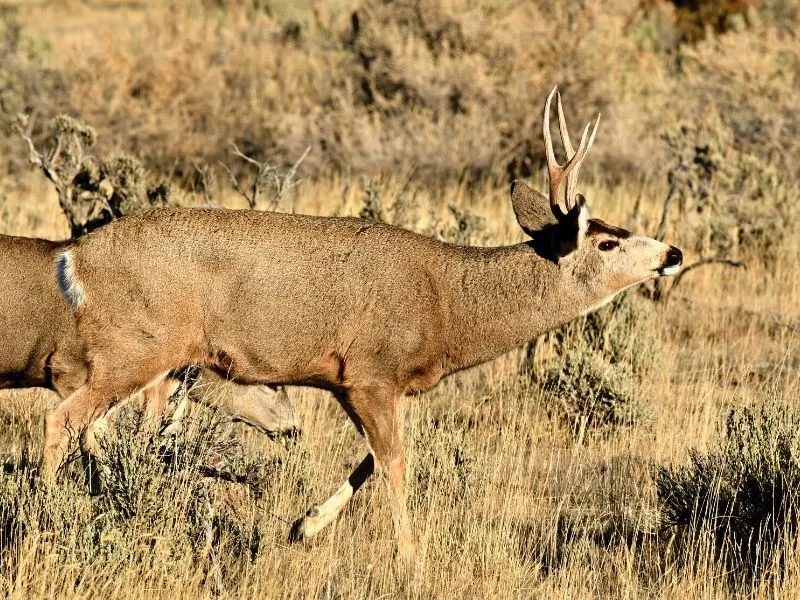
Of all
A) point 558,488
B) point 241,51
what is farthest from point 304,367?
point 241,51

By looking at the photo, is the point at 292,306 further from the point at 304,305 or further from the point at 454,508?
the point at 454,508

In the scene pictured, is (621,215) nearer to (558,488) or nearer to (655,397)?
(655,397)

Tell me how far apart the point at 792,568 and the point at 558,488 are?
1957 millimetres

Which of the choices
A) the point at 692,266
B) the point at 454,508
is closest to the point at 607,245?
the point at 454,508

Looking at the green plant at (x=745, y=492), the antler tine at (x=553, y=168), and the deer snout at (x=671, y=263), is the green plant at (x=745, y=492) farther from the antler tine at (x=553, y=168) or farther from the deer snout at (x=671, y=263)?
the antler tine at (x=553, y=168)

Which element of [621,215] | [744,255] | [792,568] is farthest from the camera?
[621,215]

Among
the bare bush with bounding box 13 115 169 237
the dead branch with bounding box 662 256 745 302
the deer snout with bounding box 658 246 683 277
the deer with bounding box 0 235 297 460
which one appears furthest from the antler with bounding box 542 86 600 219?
the bare bush with bounding box 13 115 169 237

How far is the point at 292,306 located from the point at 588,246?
1647mm

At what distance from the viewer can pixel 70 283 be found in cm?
648

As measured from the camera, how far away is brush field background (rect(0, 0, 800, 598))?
581 cm

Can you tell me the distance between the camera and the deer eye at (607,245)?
7.01 metres

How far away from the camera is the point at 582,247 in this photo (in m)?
7.07

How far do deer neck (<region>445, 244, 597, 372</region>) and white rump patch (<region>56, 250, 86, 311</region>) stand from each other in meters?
1.91

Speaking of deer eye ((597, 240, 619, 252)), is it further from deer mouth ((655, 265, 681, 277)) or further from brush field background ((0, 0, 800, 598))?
brush field background ((0, 0, 800, 598))
